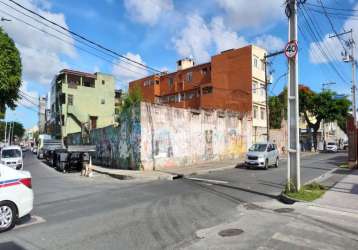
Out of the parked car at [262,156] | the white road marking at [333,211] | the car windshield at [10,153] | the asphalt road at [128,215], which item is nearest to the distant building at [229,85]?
the parked car at [262,156]

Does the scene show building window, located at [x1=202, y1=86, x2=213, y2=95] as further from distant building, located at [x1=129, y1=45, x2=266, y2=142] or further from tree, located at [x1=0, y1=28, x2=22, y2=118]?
tree, located at [x1=0, y1=28, x2=22, y2=118]

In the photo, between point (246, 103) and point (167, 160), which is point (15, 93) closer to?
point (167, 160)

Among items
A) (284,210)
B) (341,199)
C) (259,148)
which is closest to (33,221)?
(284,210)

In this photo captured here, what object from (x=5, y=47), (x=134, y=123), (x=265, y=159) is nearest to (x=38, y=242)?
(x=134, y=123)

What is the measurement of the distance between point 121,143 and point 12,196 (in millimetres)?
17701

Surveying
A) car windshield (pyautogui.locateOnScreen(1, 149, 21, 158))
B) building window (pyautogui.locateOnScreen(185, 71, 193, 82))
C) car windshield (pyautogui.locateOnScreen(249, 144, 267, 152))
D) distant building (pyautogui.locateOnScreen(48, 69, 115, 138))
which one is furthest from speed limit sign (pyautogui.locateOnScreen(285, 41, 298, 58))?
distant building (pyautogui.locateOnScreen(48, 69, 115, 138))

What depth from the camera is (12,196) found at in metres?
8.27

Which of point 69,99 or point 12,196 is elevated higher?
point 69,99

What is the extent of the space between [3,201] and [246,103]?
1684 inches

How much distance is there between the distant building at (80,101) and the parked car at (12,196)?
168 ft

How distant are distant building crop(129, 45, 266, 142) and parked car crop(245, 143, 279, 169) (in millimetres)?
13380

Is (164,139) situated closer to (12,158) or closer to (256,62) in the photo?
(12,158)

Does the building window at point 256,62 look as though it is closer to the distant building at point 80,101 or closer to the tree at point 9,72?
the distant building at point 80,101

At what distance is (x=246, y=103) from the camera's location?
48.7m
